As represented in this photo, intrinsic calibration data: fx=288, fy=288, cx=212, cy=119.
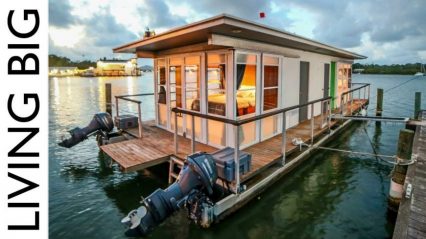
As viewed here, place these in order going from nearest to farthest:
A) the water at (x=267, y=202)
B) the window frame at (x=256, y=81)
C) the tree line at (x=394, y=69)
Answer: the water at (x=267, y=202) < the window frame at (x=256, y=81) < the tree line at (x=394, y=69)

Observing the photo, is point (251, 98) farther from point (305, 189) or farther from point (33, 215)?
point (33, 215)

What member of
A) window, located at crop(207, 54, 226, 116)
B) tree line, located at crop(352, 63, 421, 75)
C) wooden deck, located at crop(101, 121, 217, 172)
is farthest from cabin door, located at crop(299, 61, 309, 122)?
tree line, located at crop(352, 63, 421, 75)

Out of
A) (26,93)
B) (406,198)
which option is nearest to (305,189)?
(406,198)

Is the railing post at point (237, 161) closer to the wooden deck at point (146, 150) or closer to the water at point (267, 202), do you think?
the water at point (267, 202)

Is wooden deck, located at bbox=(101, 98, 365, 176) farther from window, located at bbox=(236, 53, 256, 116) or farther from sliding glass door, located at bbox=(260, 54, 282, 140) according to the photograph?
window, located at bbox=(236, 53, 256, 116)

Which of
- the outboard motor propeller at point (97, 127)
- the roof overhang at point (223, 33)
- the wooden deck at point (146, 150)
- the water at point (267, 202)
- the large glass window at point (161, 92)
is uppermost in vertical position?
the roof overhang at point (223, 33)

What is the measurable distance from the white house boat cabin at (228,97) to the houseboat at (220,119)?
0.02 meters

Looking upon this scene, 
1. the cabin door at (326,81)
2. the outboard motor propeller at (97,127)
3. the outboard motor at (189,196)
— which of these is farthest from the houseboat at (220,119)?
the cabin door at (326,81)

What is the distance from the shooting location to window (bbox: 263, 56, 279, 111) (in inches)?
286

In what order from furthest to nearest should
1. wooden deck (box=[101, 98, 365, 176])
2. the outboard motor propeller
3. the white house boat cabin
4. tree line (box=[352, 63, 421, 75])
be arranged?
tree line (box=[352, 63, 421, 75])
the outboard motor propeller
wooden deck (box=[101, 98, 365, 176])
the white house boat cabin

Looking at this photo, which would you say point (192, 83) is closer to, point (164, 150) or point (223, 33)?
point (164, 150)

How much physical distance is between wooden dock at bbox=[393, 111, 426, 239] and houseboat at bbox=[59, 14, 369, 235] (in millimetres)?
2234

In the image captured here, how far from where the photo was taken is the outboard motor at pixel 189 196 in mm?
4004

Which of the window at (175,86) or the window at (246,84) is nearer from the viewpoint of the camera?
the window at (246,84)
